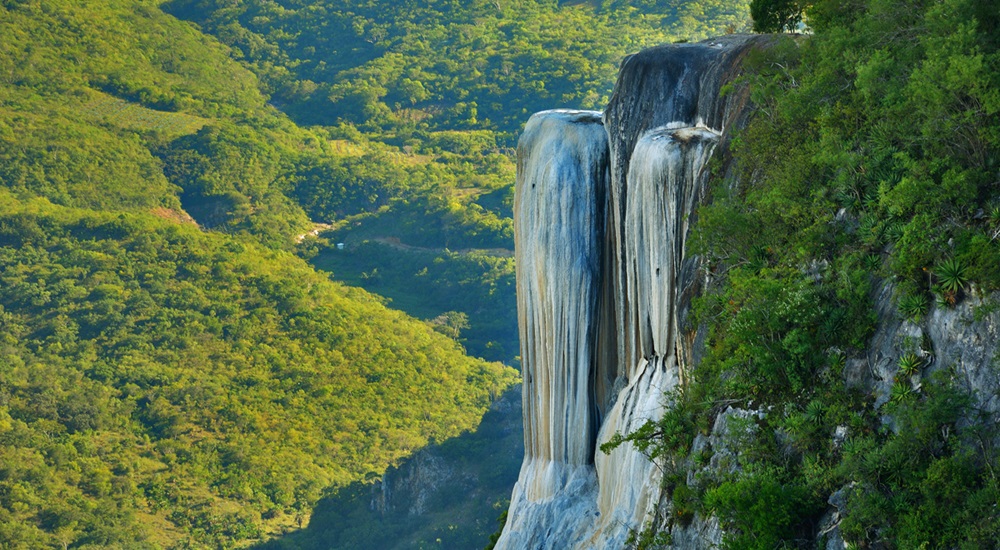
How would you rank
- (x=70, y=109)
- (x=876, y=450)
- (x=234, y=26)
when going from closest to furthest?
(x=876, y=450), (x=70, y=109), (x=234, y=26)

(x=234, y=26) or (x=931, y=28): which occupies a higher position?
(x=931, y=28)

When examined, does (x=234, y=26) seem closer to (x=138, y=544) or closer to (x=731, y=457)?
(x=138, y=544)

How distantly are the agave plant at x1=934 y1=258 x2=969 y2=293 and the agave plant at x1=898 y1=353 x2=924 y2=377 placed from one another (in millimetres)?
602

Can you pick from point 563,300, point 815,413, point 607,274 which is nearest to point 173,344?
point 563,300

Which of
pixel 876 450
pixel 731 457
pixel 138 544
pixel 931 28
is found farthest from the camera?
pixel 138 544

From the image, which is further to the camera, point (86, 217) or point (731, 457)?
point (86, 217)

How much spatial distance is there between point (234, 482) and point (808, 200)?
57.4m

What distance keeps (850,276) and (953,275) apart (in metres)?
1.30

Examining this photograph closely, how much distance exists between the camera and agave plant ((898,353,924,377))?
36.0ft

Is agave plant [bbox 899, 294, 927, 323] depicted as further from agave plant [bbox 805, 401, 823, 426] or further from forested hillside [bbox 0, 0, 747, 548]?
forested hillside [bbox 0, 0, 747, 548]

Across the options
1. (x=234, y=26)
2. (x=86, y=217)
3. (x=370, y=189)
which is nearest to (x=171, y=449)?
(x=86, y=217)

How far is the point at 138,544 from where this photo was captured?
6056 centimetres

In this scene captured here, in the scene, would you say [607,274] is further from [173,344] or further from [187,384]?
[173,344]

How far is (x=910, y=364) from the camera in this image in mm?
10984
